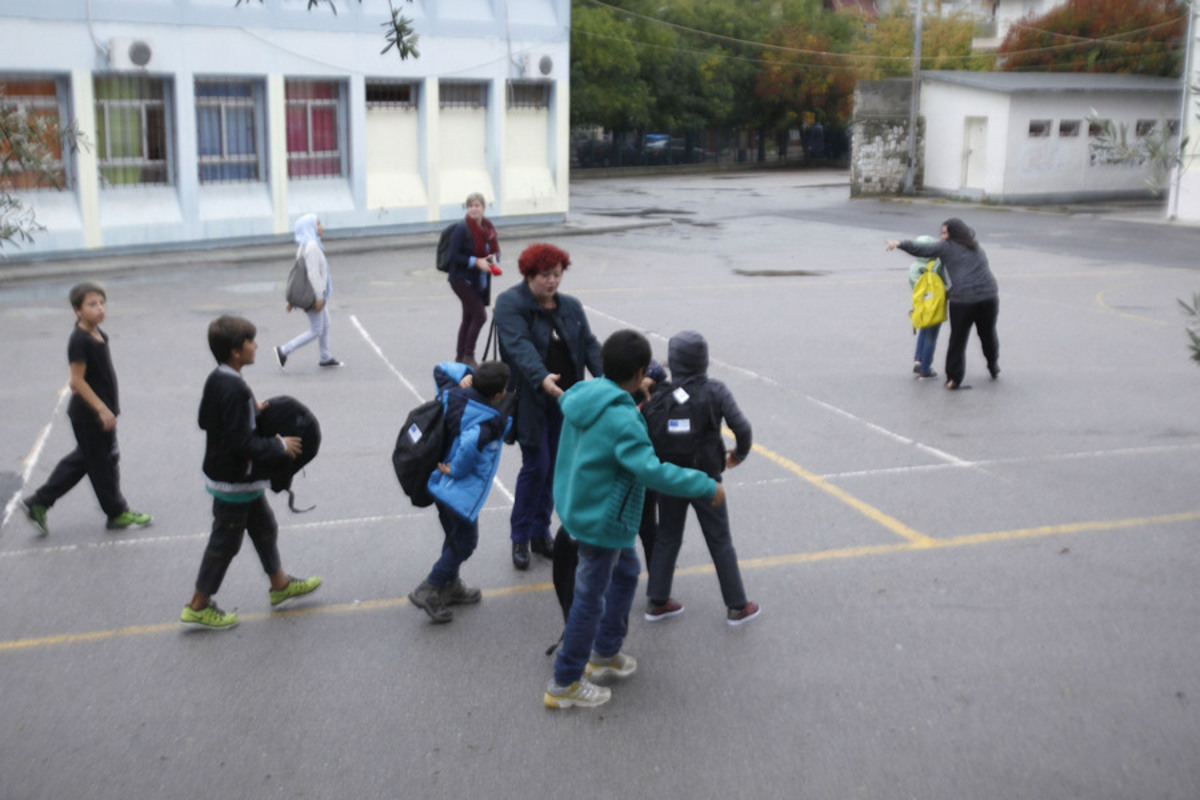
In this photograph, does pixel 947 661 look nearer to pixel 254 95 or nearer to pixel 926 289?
pixel 926 289

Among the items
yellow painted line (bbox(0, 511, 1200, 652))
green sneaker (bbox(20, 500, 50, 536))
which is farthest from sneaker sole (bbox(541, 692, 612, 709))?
green sneaker (bbox(20, 500, 50, 536))

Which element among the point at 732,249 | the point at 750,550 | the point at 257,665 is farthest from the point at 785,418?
the point at 732,249

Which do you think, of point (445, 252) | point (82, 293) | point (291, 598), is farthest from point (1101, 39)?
point (291, 598)

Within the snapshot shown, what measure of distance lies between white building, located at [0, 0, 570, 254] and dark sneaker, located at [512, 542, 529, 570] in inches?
571

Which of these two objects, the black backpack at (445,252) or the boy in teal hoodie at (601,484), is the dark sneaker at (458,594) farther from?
the black backpack at (445,252)

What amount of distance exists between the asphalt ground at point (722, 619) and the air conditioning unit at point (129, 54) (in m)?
9.74

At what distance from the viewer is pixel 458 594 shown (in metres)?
6.38

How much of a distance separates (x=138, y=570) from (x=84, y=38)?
55.6 ft

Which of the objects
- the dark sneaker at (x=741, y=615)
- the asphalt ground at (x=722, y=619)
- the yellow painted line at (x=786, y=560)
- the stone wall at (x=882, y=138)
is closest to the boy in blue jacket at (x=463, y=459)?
the asphalt ground at (x=722, y=619)

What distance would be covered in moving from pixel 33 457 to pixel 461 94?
19.2 m

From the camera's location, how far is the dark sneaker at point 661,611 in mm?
6273

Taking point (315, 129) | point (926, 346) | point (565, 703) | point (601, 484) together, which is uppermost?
point (315, 129)

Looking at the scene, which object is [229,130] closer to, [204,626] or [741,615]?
[204,626]

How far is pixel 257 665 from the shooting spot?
570cm
